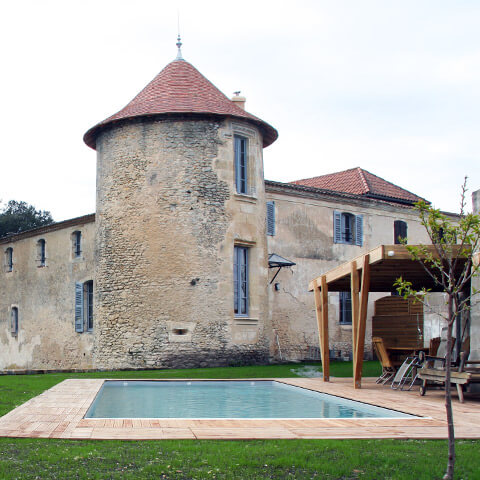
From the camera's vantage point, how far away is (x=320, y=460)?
5.92 metres

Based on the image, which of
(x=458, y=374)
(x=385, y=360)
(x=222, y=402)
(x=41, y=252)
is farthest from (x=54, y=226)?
(x=458, y=374)

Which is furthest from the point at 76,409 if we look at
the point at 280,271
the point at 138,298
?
the point at 280,271

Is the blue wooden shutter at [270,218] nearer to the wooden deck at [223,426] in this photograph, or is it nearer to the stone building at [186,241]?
the stone building at [186,241]

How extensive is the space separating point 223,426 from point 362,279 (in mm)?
5338

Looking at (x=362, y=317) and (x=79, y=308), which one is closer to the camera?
(x=362, y=317)

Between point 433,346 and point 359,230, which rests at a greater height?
point 359,230

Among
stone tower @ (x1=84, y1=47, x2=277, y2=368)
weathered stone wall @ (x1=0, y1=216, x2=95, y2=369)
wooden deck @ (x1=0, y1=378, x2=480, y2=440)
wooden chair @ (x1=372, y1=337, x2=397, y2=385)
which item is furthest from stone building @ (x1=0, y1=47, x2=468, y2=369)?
wooden deck @ (x1=0, y1=378, x2=480, y2=440)

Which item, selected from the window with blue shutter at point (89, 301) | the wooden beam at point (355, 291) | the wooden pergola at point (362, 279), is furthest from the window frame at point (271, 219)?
the wooden beam at point (355, 291)

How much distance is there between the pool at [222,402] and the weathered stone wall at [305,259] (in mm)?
9592

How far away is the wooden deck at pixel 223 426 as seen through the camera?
7.03 meters

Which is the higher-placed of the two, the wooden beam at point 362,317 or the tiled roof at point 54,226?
the tiled roof at point 54,226

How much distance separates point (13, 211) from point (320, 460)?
4580cm

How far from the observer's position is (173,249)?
20.4 m

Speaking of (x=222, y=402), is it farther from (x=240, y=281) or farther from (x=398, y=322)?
(x=398, y=322)
